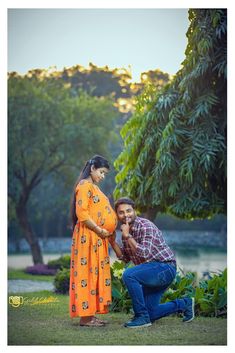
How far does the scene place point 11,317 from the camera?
5.30 meters

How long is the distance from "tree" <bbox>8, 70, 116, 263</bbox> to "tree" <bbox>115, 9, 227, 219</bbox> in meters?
2.71

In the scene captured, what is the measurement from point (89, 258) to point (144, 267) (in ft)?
1.35

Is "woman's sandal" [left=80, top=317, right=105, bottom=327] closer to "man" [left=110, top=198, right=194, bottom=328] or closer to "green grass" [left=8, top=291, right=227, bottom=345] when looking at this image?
"green grass" [left=8, top=291, right=227, bottom=345]

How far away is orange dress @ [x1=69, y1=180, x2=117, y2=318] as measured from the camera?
4.93 m

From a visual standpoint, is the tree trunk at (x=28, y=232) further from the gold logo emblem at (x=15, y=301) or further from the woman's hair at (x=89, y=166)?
the woman's hair at (x=89, y=166)

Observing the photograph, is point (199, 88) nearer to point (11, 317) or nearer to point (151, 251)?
point (151, 251)

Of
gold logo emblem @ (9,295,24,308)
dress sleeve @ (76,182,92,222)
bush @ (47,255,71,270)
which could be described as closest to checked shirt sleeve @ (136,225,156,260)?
dress sleeve @ (76,182,92,222)

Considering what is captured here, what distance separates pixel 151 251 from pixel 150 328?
1.94ft

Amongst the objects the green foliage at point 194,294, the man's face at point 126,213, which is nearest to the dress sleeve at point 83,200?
the man's face at point 126,213

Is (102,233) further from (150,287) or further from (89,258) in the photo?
(150,287)

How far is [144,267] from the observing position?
195 inches

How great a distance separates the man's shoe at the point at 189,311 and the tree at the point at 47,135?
502 cm

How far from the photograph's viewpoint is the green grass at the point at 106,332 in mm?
4828

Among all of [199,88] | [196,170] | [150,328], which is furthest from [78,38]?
[150,328]
